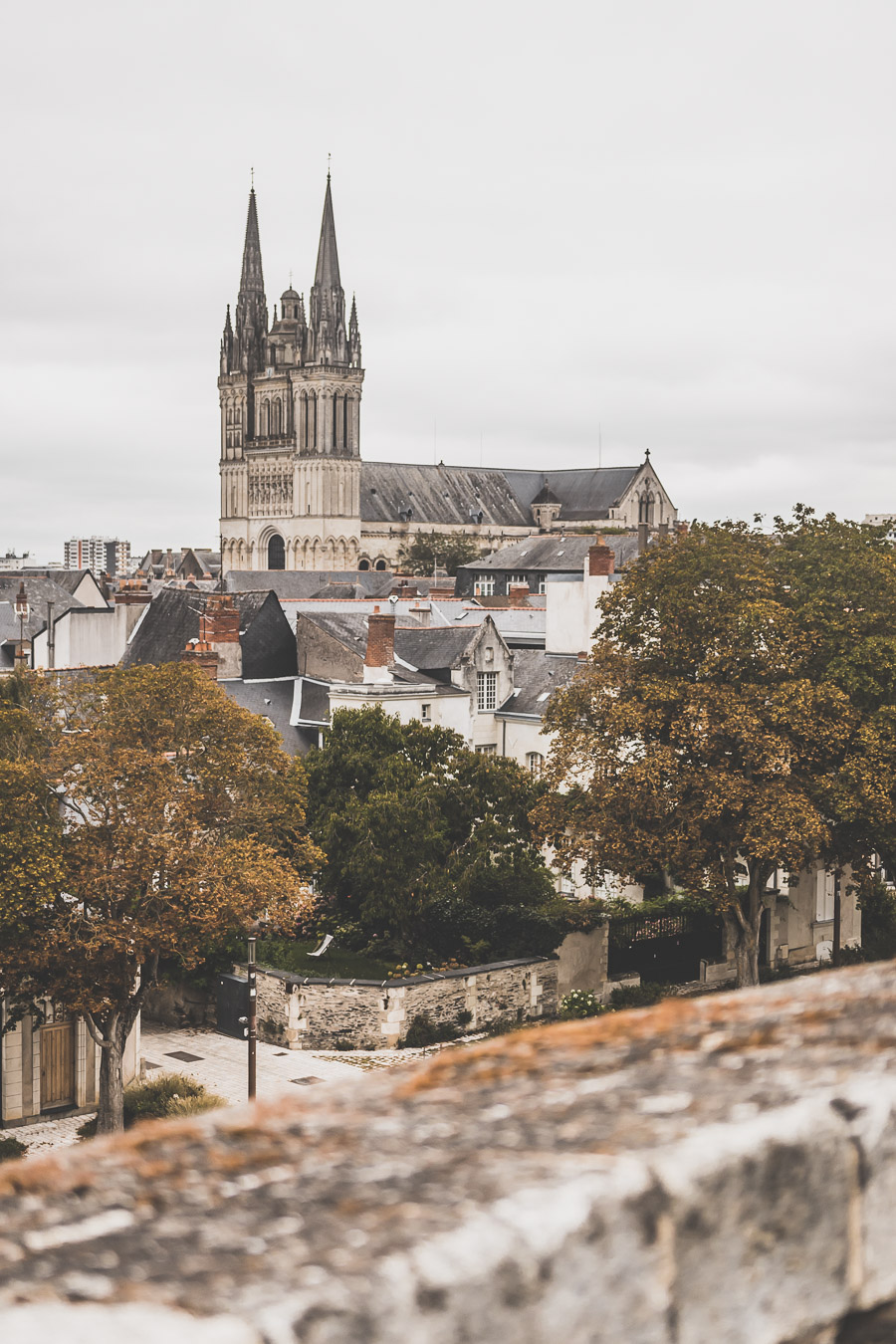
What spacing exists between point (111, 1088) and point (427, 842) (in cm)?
1020

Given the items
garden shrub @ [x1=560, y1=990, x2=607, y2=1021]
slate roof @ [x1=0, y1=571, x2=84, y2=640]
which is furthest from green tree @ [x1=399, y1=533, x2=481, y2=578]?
garden shrub @ [x1=560, y1=990, x2=607, y2=1021]

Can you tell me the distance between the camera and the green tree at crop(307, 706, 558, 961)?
30625 mm

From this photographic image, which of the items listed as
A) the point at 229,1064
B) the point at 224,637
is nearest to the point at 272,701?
the point at 224,637

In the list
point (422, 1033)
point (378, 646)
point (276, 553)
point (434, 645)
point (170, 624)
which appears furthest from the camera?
point (276, 553)

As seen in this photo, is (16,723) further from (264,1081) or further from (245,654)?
(245,654)

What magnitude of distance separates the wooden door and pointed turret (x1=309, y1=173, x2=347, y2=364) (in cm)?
13968

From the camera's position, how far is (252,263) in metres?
166

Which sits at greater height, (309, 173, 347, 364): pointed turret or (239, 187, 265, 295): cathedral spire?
(239, 187, 265, 295): cathedral spire

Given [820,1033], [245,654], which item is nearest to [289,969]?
[245,654]

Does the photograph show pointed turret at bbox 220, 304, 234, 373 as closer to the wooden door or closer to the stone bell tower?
the stone bell tower

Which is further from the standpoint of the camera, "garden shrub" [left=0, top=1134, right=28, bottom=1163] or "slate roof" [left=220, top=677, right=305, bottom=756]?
"slate roof" [left=220, top=677, right=305, bottom=756]

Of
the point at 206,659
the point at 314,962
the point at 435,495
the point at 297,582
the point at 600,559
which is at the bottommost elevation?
the point at 314,962

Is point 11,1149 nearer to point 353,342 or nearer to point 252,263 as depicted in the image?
point 353,342

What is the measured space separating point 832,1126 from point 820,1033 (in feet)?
1.62
